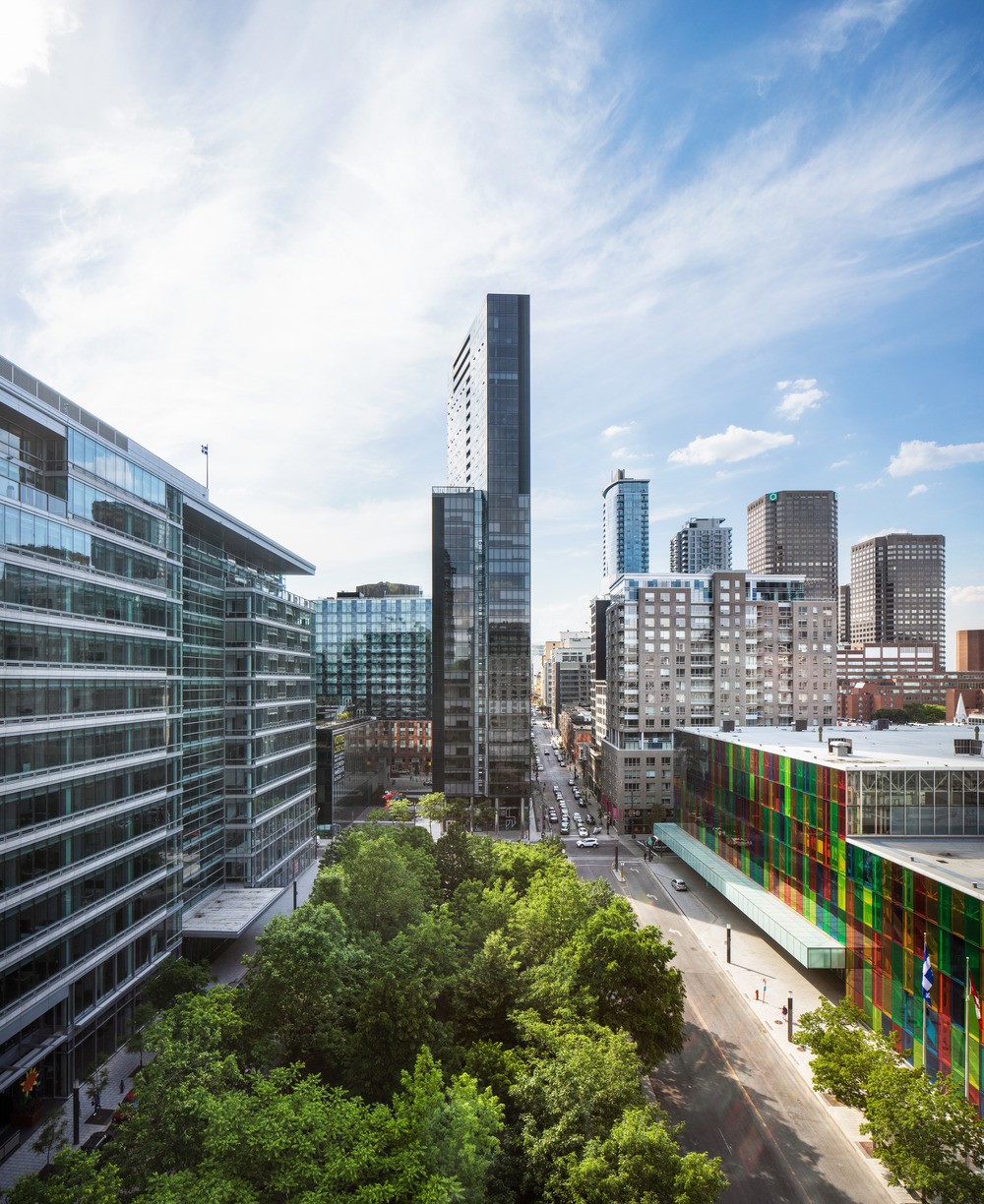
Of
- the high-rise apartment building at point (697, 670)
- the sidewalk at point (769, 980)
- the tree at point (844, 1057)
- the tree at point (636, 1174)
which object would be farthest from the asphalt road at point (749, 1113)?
the high-rise apartment building at point (697, 670)

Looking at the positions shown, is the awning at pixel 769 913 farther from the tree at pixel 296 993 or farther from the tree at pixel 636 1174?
the tree at pixel 296 993

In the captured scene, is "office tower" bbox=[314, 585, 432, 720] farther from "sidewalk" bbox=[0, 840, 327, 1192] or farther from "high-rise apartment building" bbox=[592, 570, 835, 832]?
"sidewalk" bbox=[0, 840, 327, 1192]

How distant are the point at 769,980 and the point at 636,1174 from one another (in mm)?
38917

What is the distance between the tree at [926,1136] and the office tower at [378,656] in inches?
4456

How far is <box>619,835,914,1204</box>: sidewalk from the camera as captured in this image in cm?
3766

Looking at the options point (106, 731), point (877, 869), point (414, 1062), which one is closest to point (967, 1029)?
point (877, 869)

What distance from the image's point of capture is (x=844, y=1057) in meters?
31.4

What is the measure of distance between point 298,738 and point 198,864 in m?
19.9

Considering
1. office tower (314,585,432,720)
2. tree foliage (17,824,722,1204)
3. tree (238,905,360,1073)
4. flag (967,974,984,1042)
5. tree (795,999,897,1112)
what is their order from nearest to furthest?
tree foliage (17,824,722,1204)
tree (795,999,897,1112)
tree (238,905,360,1073)
flag (967,974,984,1042)
office tower (314,585,432,720)

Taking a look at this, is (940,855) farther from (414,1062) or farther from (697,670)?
(697,670)

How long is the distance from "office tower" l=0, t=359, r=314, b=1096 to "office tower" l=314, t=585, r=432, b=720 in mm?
71701

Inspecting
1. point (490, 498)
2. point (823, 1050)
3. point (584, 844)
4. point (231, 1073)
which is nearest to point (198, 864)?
point (231, 1073)

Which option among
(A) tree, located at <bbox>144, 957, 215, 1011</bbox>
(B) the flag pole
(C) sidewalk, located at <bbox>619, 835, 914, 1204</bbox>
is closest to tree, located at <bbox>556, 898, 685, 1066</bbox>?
(C) sidewalk, located at <bbox>619, 835, 914, 1204</bbox>

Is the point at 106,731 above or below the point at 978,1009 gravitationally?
above
